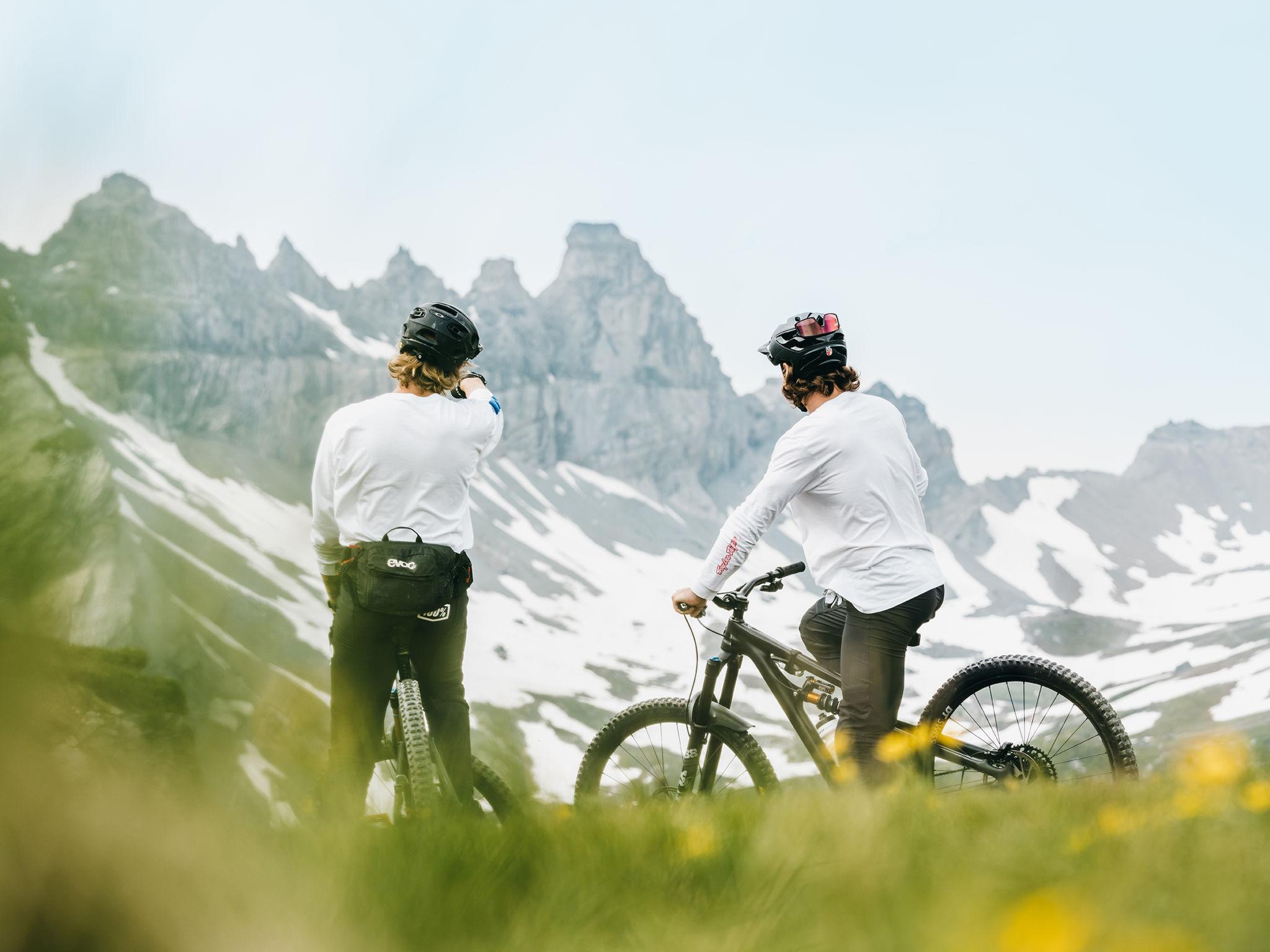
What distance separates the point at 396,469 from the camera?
488 centimetres

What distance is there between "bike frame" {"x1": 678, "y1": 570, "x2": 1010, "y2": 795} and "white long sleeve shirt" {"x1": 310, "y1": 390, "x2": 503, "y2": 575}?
1802mm

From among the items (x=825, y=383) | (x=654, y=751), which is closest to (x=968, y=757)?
(x=654, y=751)

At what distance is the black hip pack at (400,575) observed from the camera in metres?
4.68

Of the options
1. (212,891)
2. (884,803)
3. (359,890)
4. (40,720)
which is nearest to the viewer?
(40,720)

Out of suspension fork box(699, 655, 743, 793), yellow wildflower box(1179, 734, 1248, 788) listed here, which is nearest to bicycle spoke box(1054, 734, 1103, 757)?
suspension fork box(699, 655, 743, 793)

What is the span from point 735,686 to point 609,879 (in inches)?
159

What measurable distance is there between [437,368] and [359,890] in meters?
3.78

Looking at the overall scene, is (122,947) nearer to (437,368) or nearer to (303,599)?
(437,368)

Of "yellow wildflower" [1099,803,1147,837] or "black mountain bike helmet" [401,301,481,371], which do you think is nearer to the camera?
"yellow wildflower" [1099,803,1147,837]

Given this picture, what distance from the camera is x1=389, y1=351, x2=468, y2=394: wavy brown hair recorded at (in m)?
5.10

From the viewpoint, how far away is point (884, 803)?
7.70ft

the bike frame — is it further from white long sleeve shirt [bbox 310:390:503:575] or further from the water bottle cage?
white long sleeve shirt [bbox 310:390:503:575]

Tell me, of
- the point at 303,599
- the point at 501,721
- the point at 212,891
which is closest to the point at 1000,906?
the point at 212,891

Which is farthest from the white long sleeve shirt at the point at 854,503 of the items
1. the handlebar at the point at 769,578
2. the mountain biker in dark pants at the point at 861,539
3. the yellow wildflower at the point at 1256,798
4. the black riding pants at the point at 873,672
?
the yellow wildflower at the point at 1256,798
